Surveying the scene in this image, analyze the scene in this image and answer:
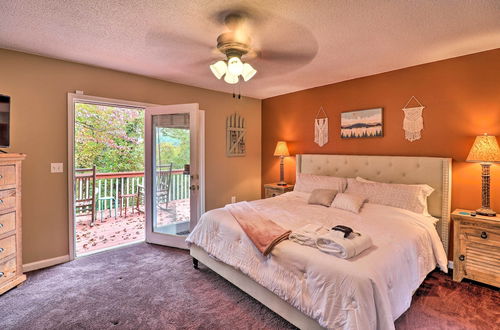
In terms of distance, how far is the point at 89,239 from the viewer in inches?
157

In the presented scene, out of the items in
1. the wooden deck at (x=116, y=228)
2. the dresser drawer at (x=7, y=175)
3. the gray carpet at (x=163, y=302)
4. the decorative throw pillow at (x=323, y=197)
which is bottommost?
the gray carpet at (x=163, y=302)

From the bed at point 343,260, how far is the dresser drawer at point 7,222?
1.77 meters

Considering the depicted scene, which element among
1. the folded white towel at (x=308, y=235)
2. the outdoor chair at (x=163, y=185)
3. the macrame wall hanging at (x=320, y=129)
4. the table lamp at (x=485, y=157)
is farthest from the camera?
the macrame wall hanging at (x=320, y=129)

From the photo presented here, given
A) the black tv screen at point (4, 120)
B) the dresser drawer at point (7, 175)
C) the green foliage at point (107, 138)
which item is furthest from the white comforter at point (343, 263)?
the green foliage at point (107, 138)

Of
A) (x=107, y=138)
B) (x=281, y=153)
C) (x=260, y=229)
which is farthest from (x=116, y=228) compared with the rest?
(x=260, y=229)

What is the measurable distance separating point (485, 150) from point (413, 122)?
34.2 inches

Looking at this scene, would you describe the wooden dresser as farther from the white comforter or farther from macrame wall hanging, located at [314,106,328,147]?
macrame wall hanging, located at [314,106,328,147]

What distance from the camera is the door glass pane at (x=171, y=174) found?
11.7 ft

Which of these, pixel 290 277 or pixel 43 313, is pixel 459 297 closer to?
pixel 290 277

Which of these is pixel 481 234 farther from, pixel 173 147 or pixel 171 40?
pixel 173 147

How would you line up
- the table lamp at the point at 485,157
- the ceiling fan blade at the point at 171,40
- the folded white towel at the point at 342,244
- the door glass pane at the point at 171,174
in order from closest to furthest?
the folded white towel at the point at 342,244
the ceiling fan blade at the point at 171,40
the table lamp at the point at 485,157
the door glass pane at the point at 171,174

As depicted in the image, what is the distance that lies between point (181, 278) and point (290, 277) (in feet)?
4.67

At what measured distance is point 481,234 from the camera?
245cm

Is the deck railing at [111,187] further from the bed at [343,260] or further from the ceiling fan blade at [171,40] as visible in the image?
the ceiling fan blade at [171,40]
